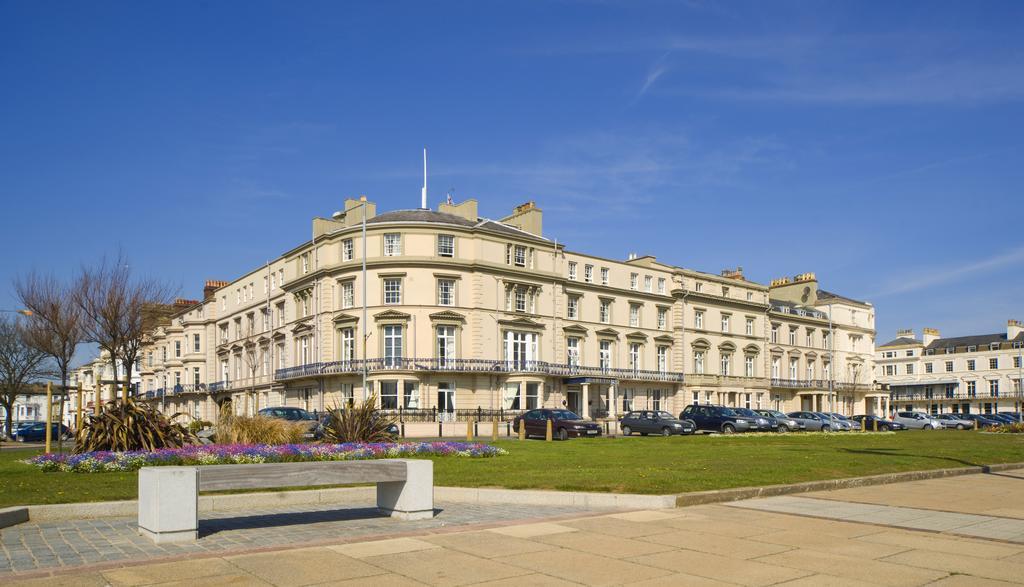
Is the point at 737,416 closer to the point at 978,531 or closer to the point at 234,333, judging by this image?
the point at 978,531

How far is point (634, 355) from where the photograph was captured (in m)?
65.3

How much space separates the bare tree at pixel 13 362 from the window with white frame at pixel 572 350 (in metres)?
35.8

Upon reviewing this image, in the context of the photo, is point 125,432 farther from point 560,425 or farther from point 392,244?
point 392,244

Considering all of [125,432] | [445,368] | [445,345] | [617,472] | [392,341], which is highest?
[392,341]

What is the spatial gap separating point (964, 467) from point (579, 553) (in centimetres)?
1284

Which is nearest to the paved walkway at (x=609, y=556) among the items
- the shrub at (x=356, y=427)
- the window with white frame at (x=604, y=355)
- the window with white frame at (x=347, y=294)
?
the shrub at (x=356, y=427)

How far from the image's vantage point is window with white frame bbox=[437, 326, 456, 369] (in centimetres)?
5297

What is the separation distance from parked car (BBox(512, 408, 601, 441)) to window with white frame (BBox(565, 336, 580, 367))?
2106 cm

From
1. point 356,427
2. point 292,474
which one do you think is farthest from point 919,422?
point 292,474

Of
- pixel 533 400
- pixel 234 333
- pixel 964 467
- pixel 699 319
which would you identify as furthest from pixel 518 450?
pixel 234 333

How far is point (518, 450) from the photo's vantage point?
85.0 feet

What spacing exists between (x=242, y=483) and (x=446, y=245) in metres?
44.6

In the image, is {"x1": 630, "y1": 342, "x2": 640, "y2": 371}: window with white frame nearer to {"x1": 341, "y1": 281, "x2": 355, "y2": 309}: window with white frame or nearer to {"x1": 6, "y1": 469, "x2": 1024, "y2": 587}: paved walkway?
{"x1": 341, "y1": 281, "x2": 355, "y2": 309}: window with white frame

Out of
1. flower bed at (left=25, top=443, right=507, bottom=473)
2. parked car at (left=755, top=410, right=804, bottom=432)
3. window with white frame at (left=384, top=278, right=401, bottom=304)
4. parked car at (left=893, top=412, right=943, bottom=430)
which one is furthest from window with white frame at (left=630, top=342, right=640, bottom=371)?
flower bed at (left=25, top=443, right=507, bottom=473)
